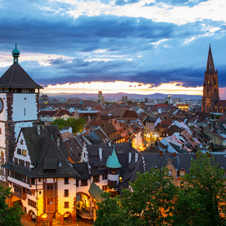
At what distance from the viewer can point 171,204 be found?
117ft

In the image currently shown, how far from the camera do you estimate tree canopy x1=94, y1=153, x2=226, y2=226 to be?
108 feet

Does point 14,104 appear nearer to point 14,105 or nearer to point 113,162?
point 14,105

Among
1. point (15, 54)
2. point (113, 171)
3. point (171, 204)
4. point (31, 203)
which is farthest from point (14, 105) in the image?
point (171, 204)

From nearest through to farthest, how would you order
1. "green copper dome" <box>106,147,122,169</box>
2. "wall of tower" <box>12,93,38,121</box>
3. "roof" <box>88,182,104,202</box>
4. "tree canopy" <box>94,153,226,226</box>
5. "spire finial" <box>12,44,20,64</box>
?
"tree canopy" <box>94,153,226,226</box> < "roof" <box>88,182,104,202</box> < "wall of tower" <box>12,93,38,121</box> < "green copper dome" <box>106,147,122,169</box> < "spire finial" <box>12,44,20,64</box>

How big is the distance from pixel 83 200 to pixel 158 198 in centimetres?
2747

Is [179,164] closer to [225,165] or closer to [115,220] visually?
[225,165]

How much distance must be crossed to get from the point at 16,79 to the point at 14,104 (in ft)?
18.5

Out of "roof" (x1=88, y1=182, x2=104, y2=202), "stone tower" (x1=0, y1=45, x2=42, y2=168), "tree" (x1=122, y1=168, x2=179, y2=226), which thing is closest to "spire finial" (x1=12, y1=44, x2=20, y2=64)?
"stone tower" (x1=0, y1=45, x2=42, y2=168)

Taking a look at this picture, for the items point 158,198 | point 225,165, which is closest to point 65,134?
point 225,165

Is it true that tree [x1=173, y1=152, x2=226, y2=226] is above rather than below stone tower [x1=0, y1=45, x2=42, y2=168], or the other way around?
below

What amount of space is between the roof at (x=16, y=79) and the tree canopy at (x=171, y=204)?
111ft

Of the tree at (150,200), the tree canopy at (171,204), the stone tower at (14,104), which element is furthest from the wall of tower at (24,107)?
the tree at (150,200)

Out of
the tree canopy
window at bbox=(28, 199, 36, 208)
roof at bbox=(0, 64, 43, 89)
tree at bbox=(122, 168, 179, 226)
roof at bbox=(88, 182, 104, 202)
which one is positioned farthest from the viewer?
roof at bbox=(0, 64, 43, 89)

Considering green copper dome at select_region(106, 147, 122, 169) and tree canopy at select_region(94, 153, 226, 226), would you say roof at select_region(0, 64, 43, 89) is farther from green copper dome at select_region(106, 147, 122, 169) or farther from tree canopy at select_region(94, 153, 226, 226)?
tree canopy at select_region(94, 153, 226, 226)
